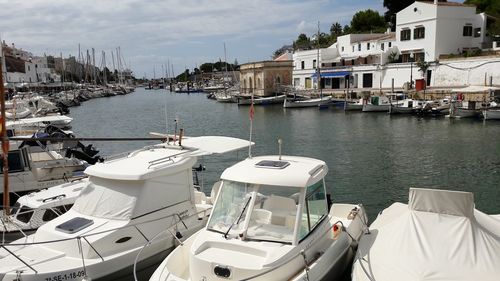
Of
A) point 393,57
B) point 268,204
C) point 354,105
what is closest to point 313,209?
point 268,204

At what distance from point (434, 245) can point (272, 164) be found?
371 centimetres

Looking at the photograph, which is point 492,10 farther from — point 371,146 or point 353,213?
point 353,213

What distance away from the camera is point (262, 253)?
26.5 feet

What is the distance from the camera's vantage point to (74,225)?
10.7 meters

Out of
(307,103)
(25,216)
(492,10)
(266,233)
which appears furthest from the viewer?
(492,10)

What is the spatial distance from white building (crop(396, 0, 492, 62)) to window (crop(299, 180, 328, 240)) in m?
62.8

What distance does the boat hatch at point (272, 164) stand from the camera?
937cm

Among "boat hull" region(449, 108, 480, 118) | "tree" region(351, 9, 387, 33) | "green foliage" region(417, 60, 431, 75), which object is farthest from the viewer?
"tree" region(351, 9, 387, 33)

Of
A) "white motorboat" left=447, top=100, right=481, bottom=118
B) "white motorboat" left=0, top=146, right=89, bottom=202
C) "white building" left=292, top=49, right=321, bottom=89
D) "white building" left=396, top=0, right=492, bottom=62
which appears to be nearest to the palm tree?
"white building" left=292, top=49, right=321, bottom=89

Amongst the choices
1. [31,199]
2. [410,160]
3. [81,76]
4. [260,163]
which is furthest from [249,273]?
[81,76]

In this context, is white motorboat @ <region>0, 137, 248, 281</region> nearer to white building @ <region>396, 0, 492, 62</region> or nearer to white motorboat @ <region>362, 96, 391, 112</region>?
white motorboat @ <region>362, 96, 391, 112</region>

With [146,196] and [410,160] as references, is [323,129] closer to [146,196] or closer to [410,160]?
[410,160]

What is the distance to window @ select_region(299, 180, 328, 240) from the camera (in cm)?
889

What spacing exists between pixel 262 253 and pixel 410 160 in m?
23.5
